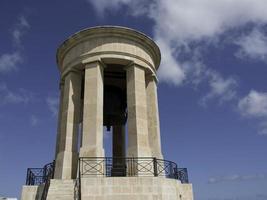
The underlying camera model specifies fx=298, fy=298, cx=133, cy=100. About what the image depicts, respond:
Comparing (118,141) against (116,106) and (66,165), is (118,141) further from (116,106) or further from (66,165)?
(66,165)

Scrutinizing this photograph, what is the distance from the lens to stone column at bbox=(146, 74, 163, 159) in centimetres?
1923

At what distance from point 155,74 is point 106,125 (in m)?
5.57

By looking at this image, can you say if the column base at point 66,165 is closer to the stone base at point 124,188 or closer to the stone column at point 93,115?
the stone column at point 93,115

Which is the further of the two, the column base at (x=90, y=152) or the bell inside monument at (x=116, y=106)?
the bell inside monument at (x=116, y=106)

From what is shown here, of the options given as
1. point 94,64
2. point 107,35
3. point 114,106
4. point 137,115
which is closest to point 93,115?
point 137,115

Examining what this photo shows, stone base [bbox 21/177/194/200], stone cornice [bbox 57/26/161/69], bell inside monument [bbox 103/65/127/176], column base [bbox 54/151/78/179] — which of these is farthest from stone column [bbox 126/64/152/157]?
column base [bbox 54/151/78/179]

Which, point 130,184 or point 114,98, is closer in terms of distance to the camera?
point 130,184

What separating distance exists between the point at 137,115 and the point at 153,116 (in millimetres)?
2600

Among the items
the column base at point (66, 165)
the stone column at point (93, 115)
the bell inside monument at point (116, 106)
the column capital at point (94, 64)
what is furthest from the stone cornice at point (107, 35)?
the column base at point (66, 165)

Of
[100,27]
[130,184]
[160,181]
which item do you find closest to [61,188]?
[130,184]

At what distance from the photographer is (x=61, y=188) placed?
14.3 meters

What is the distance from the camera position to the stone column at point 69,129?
1723 cm

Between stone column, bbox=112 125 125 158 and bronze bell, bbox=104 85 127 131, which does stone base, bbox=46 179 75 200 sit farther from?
stone column, bbox=112 125 125 158

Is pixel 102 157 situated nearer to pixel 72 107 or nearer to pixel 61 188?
pixel 61 188
